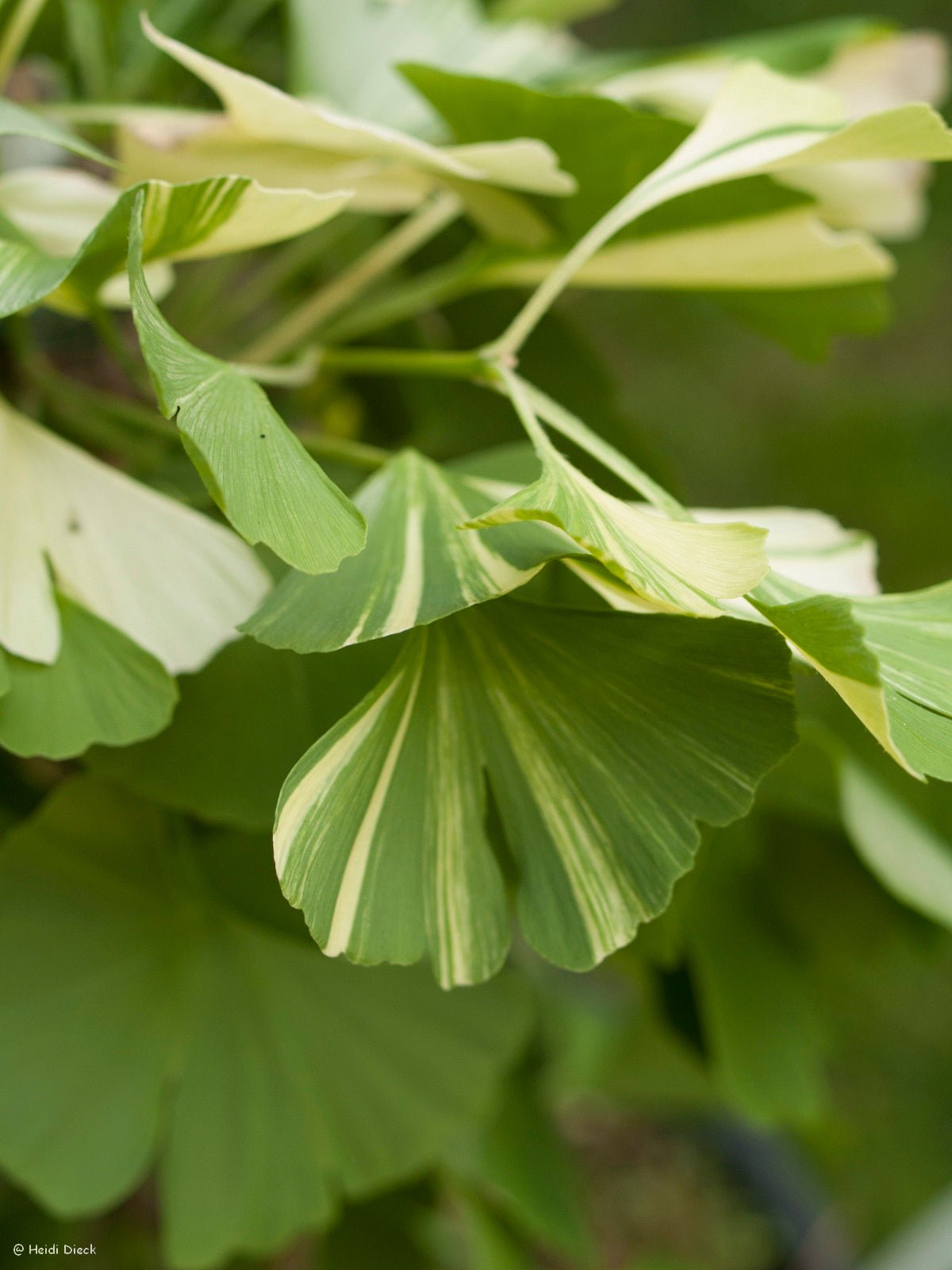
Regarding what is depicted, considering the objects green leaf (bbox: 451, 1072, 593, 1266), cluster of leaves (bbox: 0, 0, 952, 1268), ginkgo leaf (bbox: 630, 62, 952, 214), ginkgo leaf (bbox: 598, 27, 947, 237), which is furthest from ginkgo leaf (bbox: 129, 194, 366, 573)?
green leaf (bbox: 451, 1072, 593, 1266)

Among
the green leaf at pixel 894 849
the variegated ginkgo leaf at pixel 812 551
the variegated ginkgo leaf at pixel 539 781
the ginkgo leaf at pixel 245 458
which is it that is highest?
the ginkgo leaf at pixel 245 458

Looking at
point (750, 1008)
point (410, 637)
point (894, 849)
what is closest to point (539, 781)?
point (410, 637)

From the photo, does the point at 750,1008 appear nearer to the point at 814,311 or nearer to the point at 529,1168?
the point at 529,1168

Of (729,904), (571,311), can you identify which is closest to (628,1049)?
(729,904)

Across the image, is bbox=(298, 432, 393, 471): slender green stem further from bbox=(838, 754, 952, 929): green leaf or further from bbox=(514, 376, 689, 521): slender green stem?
bbox=(838, 754, 952, 929): green leaf

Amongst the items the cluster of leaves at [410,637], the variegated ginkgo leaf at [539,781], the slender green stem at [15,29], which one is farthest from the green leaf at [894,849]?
the slender green stem at [15,29]

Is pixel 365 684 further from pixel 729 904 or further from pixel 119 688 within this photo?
pixel 729 904

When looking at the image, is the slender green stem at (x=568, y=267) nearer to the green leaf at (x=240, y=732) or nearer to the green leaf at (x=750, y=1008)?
the green leaf at (x=240, y=732)
